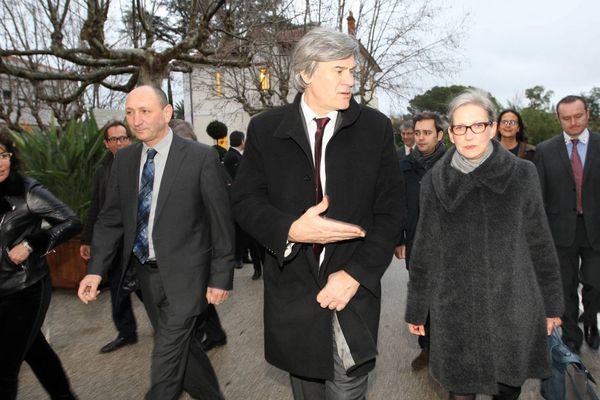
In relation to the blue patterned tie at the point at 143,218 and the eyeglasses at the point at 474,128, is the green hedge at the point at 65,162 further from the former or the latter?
the eyeglasses at the point at 474,128

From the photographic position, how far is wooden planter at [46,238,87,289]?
7.24 metres

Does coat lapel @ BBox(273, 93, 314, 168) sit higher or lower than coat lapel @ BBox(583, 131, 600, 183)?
A: higher

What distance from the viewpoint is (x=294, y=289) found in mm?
2395

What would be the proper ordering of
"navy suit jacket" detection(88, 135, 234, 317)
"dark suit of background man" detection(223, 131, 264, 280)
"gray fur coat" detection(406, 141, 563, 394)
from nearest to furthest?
"gray fur coat" detection(406, 141, 563, 394) → "navy suit jacket" detection(88, 135, 234, 317) → "dark suit of background man" detection(223, 131, 264, 280)

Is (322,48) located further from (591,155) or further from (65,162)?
(65,162)

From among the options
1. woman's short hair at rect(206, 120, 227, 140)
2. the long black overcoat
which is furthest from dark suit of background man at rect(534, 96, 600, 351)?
woman's short hair at rect(206, 120, 227, 140)

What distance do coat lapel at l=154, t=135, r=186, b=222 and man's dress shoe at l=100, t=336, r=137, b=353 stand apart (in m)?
2.54

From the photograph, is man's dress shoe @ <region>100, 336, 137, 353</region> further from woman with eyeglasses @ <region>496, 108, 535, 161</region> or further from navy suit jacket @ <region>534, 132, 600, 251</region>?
woman with eyeglasses @ <region>496, 108, 535, 161</region>

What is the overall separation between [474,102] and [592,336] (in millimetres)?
3246

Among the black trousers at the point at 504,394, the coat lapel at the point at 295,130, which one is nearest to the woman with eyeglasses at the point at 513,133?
the black trousers at the point at 504,394

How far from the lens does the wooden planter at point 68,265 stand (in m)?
7.24

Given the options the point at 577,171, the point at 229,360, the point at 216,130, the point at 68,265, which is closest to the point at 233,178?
the point at 68,265

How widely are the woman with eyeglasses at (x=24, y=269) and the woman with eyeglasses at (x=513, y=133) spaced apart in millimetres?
4147

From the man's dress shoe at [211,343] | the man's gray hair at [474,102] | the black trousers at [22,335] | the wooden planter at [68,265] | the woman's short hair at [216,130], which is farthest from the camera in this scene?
the woman's short hair at [216,130]
